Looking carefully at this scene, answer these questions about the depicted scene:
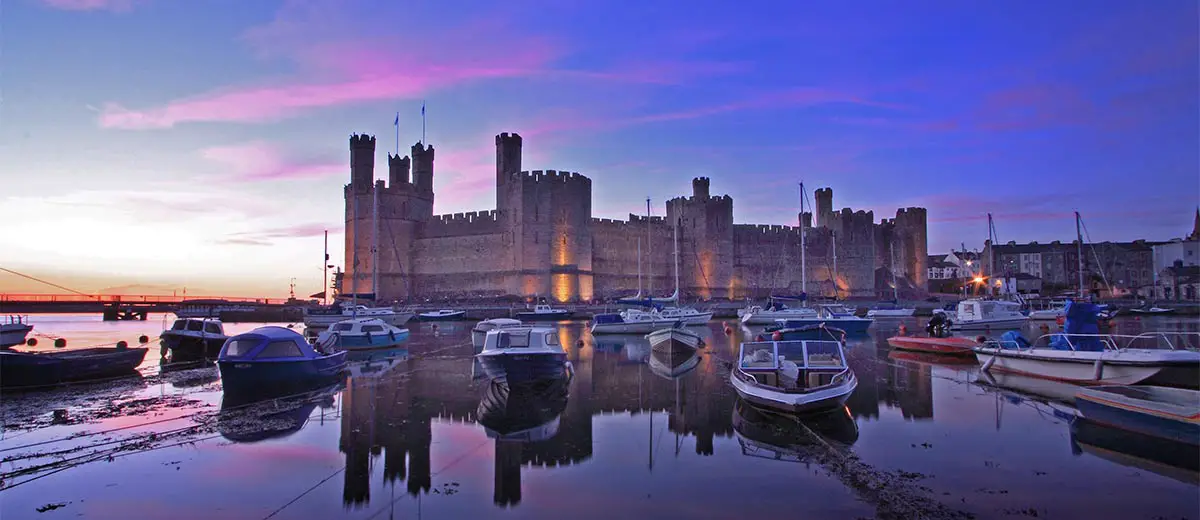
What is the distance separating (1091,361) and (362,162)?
45361 mm

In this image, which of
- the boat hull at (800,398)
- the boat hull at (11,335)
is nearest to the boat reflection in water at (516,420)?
the boat hull at (800,398)

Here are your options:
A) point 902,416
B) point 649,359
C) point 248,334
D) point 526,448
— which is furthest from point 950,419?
point 248,334

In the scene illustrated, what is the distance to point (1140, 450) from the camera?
7.95 meters

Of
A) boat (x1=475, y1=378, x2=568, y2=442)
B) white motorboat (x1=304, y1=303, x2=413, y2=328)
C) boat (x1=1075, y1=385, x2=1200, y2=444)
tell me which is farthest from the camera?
white motorboat (x1=304, y1=303, x2=413, y2=328)

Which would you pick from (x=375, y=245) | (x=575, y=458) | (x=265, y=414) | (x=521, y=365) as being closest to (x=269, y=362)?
(x=265, y=414)

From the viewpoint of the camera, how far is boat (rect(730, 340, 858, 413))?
9648 millimetres

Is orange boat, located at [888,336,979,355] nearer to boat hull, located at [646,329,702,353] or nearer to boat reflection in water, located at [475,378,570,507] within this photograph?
boat hull, located at [646,329,702,353]

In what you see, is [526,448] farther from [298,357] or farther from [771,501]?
[298,357]

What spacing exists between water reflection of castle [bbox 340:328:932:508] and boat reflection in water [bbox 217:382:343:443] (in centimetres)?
53

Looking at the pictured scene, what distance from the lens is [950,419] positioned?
33.6 ft

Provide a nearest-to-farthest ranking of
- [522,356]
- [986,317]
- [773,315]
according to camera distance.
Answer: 1. [522,356]
2. [986,317]
3. [773,315]

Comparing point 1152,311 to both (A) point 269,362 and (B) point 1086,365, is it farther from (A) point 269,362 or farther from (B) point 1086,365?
(A) point 269,362

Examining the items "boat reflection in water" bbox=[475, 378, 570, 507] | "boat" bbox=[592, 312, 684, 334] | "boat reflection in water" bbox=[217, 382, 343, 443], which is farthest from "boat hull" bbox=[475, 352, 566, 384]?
"boat" bbox=[592, 312, 684, 334]

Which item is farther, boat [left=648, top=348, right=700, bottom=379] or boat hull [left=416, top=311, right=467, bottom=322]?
boat hull [left=416, top=311, right=467, bottom=322]
